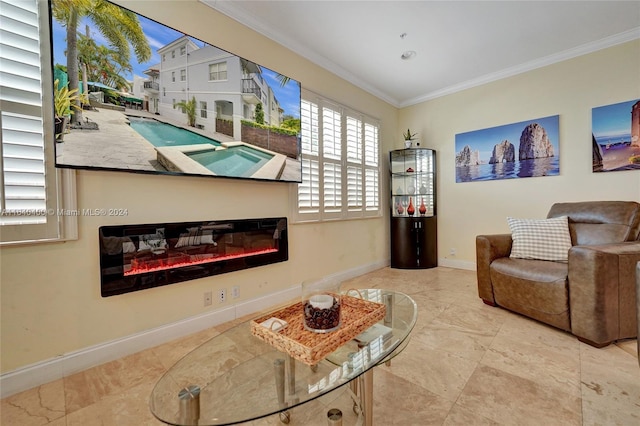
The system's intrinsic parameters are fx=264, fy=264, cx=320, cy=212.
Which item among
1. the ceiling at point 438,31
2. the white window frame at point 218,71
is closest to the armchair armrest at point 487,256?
the ceiling at point 438,31

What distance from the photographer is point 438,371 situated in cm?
157

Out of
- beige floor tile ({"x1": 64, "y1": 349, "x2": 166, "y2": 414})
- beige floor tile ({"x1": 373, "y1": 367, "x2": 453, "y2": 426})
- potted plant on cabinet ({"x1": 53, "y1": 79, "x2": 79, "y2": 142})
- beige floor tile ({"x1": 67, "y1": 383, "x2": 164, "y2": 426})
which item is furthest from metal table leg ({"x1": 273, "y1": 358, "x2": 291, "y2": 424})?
potted plant on cabinet ({"x1": 53, "y1": 79, "x2": 79, "y2": 142})

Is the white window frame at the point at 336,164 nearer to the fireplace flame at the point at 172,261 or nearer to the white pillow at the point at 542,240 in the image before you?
the fireplace flame at the point at 172,261

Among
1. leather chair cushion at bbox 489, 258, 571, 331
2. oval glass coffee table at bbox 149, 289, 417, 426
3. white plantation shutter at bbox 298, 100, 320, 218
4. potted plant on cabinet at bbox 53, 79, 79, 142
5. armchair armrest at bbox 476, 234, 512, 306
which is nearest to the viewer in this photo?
oval glass coffee table at bbox 149, 289, 417, 426

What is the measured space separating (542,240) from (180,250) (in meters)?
3.17

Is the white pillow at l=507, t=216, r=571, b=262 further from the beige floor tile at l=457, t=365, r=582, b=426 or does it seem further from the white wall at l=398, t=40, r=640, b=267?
the beige floor tile at l=457, t=365, r=582, b=426

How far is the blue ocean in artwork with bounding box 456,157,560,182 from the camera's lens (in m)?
3.14

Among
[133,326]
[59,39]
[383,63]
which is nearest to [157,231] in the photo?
[133,326]

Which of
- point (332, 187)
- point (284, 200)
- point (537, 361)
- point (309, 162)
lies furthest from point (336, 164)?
point (537, 361)

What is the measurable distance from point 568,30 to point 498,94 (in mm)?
906

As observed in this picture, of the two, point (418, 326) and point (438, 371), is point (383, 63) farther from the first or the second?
point (438, 371)

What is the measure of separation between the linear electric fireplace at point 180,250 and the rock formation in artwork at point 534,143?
3179mm

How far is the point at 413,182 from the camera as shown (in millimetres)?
4109

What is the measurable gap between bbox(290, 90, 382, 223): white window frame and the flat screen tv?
0.42 meters
